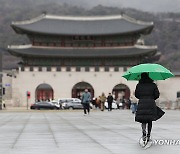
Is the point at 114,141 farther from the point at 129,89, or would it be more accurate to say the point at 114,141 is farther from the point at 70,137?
the point at 129,89

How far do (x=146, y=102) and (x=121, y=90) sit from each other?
4792cm

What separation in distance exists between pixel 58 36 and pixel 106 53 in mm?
6587

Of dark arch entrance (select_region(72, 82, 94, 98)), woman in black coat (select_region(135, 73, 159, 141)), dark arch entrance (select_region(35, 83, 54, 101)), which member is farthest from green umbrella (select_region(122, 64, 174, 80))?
dark arch entrance (select_region(35, 83, 54, 101))

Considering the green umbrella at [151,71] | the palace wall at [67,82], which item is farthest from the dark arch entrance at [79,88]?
the green umbrella at [151,71]

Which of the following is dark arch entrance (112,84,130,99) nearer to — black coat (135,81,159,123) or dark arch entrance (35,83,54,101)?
dark arch entrance (35,83,54,101)

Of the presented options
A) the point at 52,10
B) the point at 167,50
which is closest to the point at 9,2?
the point at 52,10

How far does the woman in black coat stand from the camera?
10625mm

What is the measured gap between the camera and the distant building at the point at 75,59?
56.5 meters

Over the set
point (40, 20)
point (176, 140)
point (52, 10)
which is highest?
point (52, 10)

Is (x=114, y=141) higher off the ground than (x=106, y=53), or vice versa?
(x=106, y=53)

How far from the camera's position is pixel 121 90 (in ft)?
192

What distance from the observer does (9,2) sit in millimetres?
191750

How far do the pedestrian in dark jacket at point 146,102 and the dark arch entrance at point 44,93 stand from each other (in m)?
46.9

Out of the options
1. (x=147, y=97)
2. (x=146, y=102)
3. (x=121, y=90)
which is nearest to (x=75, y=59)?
(x=121, y=90)
